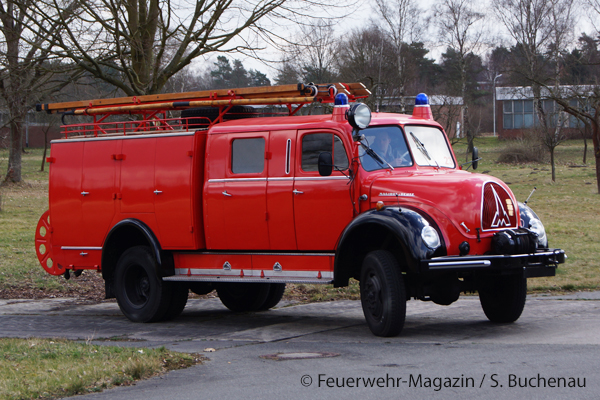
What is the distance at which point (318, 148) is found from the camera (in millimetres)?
9211

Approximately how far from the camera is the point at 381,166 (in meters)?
9.03

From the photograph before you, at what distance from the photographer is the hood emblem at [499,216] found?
8273mm

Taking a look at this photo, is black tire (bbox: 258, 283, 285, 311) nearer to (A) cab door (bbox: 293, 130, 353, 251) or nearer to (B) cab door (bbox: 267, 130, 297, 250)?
(B) cab door (bbox: 267, 130, 297, 250)

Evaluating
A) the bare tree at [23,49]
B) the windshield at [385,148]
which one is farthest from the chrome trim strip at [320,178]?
the bare tree at [23,49]

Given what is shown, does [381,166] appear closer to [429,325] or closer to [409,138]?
[409,138]

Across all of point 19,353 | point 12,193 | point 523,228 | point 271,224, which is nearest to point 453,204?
point 523,228

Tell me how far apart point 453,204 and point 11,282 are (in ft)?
29.0

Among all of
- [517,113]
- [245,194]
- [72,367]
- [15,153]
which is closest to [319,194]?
[245,194]

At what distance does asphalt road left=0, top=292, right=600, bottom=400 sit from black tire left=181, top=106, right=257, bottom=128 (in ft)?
8.96

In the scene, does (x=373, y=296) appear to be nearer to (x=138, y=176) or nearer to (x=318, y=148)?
(x=318, y=148)

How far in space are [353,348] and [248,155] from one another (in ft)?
9.98

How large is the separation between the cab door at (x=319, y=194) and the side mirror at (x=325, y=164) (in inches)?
7.0

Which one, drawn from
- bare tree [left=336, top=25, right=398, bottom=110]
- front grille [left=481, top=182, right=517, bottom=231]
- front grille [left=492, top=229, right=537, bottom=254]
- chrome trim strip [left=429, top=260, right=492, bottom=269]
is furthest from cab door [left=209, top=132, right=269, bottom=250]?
bare tree [left=336, top=25, right=398, bottom=110]

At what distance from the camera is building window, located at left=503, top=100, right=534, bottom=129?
75062mm
